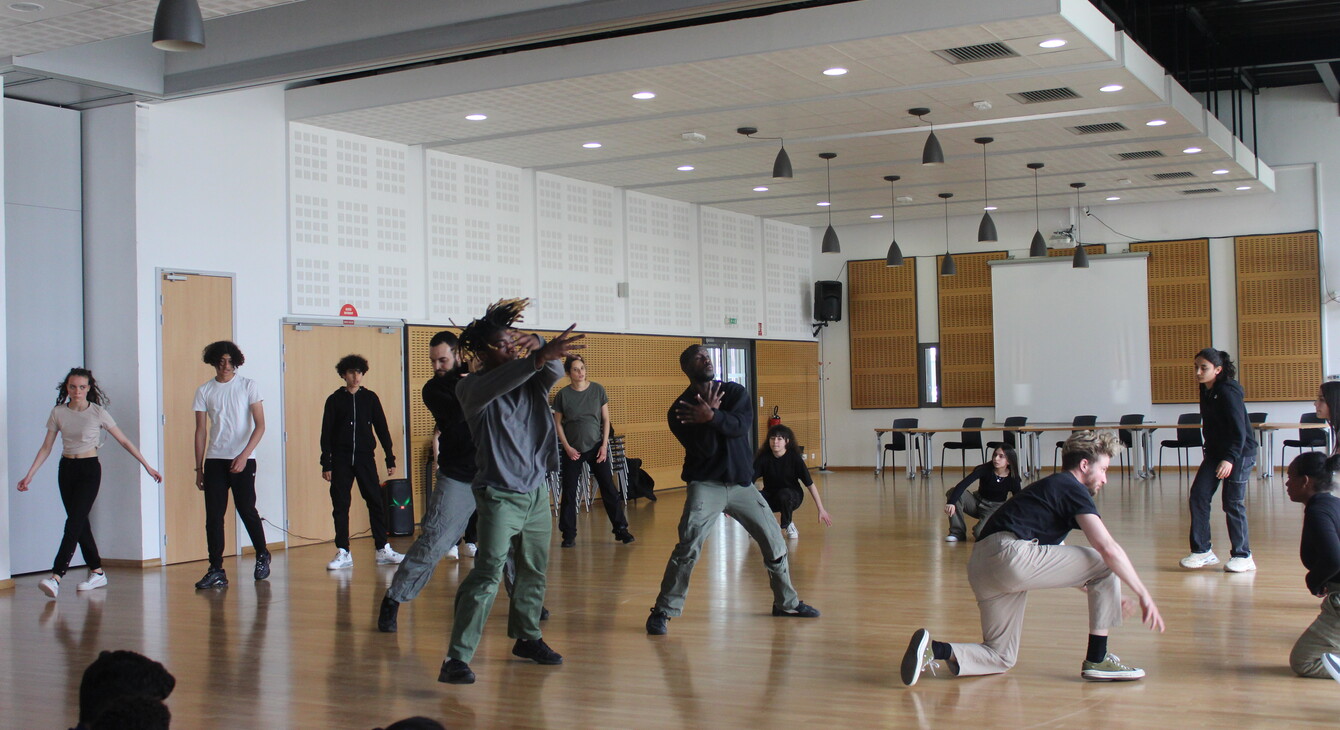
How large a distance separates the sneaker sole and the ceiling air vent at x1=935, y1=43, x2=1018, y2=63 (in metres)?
5.04

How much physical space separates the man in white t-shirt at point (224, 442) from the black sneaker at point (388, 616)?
209 centimetres

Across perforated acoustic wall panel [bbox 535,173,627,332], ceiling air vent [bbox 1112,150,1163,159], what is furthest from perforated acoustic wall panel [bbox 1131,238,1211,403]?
perforated acoustic wall panel [bbox 535,173,627,332]

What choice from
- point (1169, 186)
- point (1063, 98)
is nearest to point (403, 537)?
point (1063, 98)

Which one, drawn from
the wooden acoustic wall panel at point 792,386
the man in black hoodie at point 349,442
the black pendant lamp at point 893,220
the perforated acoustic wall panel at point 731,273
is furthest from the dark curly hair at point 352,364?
the wooden acoustic wall panel at point 792,386

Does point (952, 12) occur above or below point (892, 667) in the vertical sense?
above

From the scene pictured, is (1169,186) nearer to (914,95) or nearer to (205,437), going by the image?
(914,95)

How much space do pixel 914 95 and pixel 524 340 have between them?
18.7 feet

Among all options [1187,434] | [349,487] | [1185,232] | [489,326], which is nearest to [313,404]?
[349,487]

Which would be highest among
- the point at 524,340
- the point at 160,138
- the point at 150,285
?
the point at 160,138

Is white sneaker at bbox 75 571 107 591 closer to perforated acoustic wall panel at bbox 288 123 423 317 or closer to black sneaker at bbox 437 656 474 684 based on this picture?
perforated acoustic wall panel at bbox 288 123 423 317

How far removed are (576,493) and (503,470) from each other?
4.77 metres

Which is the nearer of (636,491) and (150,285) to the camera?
(150,285)

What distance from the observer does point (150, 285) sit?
8.74 m

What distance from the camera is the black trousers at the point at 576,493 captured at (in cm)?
926
